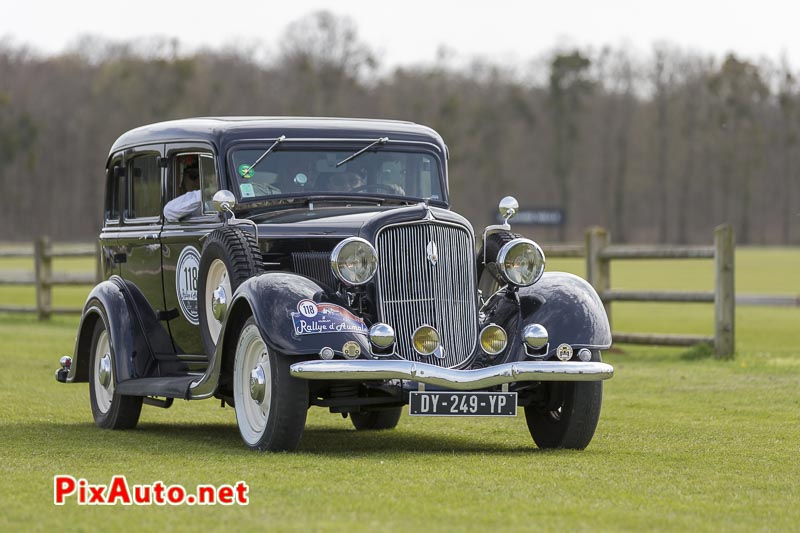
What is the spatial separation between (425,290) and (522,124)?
88.8 meters

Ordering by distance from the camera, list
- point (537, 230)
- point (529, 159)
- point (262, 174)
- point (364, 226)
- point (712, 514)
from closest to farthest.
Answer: point (712, 514) → point (364, 226) → point (262, 174) → point (537, 230) → point (529, 159)

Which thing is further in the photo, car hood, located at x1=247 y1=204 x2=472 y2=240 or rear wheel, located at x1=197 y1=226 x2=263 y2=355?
rear wheel, located at x1=197 y1=226 x2=263 y2=355

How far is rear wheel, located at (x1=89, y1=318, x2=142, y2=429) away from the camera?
9.62 meters

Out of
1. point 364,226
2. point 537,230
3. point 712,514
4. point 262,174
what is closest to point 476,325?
point 364,226

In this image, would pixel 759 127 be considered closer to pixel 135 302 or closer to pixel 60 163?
pixel 60 163

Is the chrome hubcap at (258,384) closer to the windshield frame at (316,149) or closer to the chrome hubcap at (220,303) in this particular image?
the chrome hubcap at (220,303)

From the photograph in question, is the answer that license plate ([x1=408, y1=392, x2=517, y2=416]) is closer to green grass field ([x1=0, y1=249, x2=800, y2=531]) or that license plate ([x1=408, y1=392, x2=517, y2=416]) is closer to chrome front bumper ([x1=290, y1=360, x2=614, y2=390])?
chrome front bumper ([x1=290, y1=360, x2=614, y2=390])

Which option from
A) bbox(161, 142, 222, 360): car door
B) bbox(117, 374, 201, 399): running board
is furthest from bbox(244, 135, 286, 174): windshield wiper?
bbox(117, 374, 201, 399): running board

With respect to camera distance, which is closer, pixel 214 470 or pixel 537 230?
pixel 214 470

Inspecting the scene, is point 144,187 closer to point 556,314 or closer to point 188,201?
point 188,201

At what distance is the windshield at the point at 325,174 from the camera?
9.30 meters

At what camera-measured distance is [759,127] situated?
93250 millimetres

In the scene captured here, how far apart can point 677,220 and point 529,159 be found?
12.2 meters

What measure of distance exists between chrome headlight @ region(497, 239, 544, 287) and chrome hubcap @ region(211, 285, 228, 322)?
1.81 m
